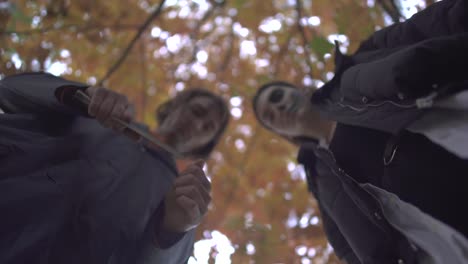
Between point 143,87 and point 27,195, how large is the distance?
4.16 metres

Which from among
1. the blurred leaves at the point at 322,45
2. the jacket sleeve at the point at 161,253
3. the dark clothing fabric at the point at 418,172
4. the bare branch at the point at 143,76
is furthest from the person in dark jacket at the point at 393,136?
the bare branch at the point at 143,76

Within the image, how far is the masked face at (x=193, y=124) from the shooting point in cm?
286

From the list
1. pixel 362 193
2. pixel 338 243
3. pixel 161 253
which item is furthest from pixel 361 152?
pixel 161 253

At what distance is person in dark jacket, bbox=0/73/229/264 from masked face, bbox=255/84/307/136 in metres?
1.18

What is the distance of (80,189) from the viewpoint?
155 centimetres

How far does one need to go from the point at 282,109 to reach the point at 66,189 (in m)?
1.80

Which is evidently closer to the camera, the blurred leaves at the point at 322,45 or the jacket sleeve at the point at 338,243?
the jacket sleeve at the point at 338,243

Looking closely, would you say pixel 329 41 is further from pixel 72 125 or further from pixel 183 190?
pixel 72 125

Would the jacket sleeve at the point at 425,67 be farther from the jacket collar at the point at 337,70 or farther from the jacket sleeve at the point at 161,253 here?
the jacket sleeve at the point at 161,253

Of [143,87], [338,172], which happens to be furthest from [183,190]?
[143,87]

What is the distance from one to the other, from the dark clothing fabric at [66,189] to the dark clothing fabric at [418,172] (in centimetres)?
98

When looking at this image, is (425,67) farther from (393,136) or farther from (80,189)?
(80,189)

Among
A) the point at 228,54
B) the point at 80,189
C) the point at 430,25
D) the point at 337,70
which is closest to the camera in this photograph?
the point at 430,25

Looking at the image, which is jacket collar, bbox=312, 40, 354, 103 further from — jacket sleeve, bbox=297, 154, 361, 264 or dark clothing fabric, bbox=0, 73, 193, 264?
dark clothing fabric, bbox=0, 73, 193, 264
